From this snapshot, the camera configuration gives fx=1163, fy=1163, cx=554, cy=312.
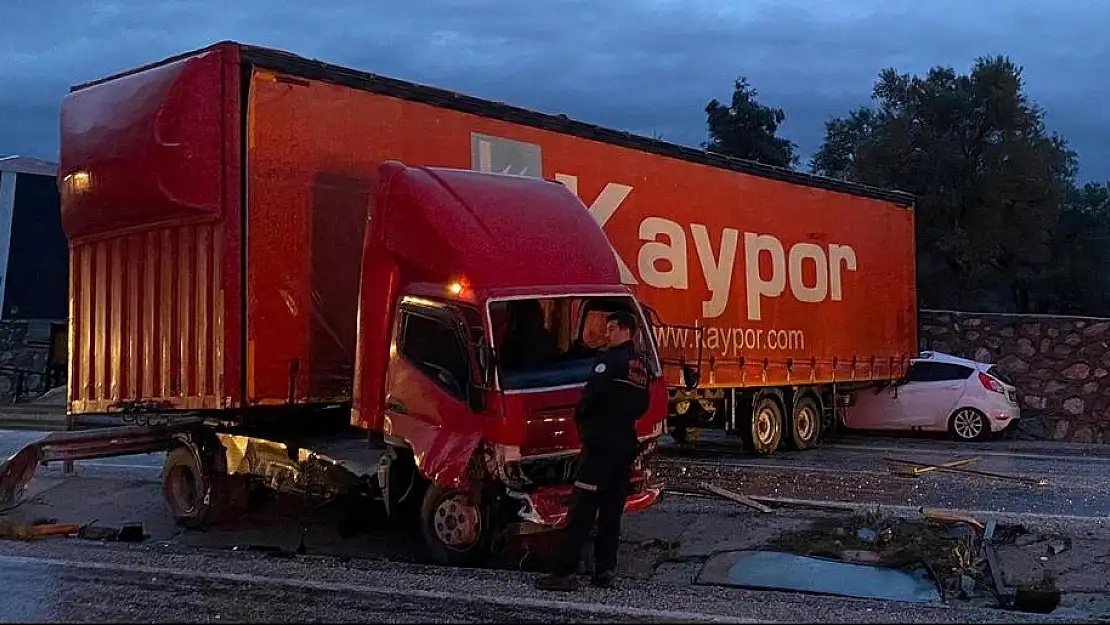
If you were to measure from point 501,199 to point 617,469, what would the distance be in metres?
3.06

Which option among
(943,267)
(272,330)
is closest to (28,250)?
(272,330)

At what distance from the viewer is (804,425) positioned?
17.5m

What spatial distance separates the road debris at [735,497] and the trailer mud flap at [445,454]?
3.58m

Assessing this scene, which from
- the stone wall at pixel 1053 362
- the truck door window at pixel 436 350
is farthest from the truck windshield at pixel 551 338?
the stone wall at pixel 1053 362

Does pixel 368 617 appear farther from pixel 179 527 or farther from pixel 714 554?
pixel 179 527

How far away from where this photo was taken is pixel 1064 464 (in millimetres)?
15406

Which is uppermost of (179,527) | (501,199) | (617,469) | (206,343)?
(501,199)

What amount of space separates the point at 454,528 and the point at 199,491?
337 centimetres

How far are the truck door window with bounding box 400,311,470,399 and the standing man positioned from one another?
130cm

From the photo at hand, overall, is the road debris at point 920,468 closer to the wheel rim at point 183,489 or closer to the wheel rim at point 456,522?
the wheel rim at point 456,522

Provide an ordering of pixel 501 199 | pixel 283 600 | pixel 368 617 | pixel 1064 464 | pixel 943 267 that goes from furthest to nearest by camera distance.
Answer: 1. pixel 943 267
2. pixel 1064 464
3. pixel 501 199
4. pixel 283 600
5. pixel 368 617

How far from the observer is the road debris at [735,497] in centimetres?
1088

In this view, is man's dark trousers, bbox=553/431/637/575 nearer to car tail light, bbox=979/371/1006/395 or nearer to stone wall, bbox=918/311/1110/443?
car tail light, bbox=979/371/1006/395

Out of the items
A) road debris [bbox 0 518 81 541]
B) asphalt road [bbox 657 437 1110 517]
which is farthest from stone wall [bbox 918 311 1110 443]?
road debris [bbox 0 518 81 541]
